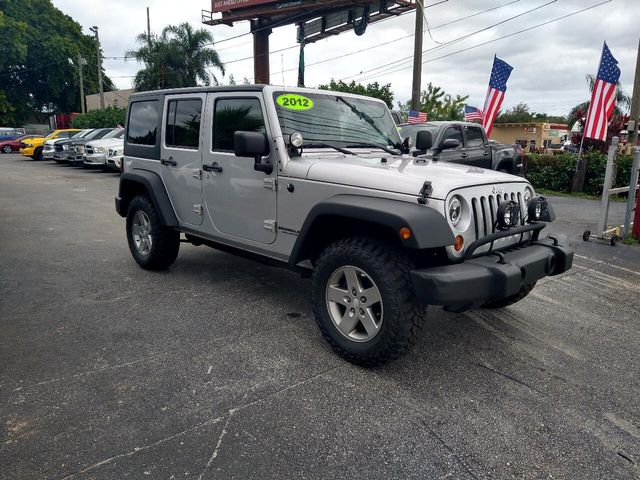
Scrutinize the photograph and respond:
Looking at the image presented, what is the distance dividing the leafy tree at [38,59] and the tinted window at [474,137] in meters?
44.6

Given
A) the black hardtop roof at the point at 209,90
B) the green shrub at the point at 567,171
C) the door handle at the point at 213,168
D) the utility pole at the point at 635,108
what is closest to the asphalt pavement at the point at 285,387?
the door handle at the point at 213,168

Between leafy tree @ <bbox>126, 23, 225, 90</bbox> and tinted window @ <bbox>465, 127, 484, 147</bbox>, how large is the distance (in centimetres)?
2541

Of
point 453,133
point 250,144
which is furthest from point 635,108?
point 250,144

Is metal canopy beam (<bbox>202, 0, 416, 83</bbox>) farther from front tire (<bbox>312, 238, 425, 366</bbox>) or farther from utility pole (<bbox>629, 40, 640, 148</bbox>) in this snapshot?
front tire (<bbox>312, 238, 425, 366</bbox>)

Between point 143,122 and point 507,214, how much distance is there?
3964mm

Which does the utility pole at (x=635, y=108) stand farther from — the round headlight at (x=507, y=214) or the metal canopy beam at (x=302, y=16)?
the metal canopy beam at (x=302, y=16)

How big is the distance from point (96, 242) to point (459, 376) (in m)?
5.54

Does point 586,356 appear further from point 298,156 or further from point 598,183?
point 598,183

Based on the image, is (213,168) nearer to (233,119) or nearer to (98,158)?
(233,119)

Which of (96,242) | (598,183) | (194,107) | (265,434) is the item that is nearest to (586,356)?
(265,434)

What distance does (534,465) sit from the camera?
2.43m

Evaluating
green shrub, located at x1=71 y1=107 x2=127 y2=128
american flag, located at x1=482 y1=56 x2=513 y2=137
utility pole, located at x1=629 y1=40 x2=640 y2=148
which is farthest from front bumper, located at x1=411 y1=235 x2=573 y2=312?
green shrub, located at x1=71 y1=107 x2=127 y2=128

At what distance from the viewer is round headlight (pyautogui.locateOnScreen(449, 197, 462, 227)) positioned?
10.2 ft

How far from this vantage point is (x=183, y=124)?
489cm
